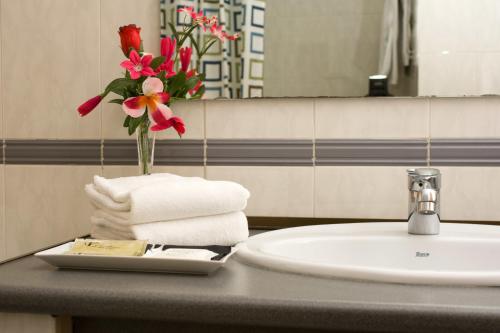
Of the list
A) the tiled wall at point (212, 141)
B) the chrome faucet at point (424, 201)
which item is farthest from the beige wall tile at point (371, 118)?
the chrome faucet at point (424, 201)

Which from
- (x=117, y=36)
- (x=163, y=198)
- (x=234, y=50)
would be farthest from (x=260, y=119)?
(x=163, y=198)

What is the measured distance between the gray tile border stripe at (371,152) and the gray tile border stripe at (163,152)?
1.01 feet

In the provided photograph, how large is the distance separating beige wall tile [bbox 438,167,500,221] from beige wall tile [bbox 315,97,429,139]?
5.0 inches

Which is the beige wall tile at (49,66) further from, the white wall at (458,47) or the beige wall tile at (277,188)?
the white wall at (458,47)

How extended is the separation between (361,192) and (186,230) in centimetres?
56

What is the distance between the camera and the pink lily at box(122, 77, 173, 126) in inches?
48.3

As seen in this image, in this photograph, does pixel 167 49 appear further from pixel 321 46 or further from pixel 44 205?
pixel 44 205

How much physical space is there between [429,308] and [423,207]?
51 cm

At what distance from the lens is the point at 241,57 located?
1435mm

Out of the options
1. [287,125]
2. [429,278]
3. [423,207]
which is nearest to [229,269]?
[429,278]

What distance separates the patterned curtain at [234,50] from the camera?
4.67ft

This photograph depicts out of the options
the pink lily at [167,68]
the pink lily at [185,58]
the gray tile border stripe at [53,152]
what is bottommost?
the gray tile border stripe at [53,152]

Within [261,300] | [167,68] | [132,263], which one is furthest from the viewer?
[167,68]

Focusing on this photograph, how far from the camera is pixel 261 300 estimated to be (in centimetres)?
71
